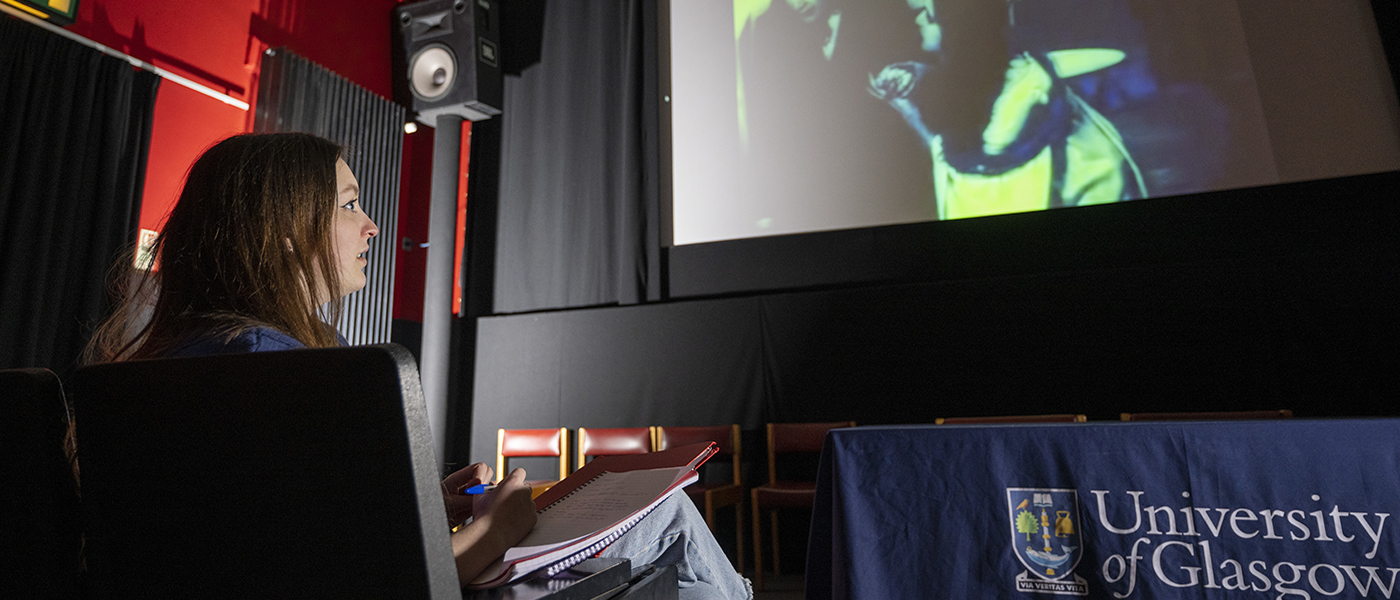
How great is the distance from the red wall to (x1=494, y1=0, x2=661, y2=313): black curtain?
1.03m

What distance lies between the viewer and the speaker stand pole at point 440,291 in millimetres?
4324

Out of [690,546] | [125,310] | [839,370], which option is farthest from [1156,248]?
[125,310]

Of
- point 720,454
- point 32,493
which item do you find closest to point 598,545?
point 32,493

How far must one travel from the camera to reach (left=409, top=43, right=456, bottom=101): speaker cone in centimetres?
459

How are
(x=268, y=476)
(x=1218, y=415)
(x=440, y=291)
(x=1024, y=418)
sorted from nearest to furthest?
(x=268, y=476) < (x=1218, y=415) < (x=1024, y=418) < (x=440, y=291)

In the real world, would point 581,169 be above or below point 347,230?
above

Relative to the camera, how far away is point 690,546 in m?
1.75

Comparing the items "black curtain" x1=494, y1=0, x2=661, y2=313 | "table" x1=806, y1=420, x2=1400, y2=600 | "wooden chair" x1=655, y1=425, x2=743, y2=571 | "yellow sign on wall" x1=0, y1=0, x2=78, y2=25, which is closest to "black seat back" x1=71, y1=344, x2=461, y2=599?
"table" x1=806, y1=420, x2=1400, y2=600

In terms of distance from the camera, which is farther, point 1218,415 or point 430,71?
point 430,71

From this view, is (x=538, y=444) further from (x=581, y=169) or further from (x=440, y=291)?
(x=581, y=169)

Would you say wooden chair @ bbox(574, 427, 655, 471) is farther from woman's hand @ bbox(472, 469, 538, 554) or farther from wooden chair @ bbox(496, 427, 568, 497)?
woman's hand @ bbox(472, 469, 538, 554)

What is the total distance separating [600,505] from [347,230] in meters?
0.51

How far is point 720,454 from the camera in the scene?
12.5 feet

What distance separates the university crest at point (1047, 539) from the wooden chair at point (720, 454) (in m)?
1.91
